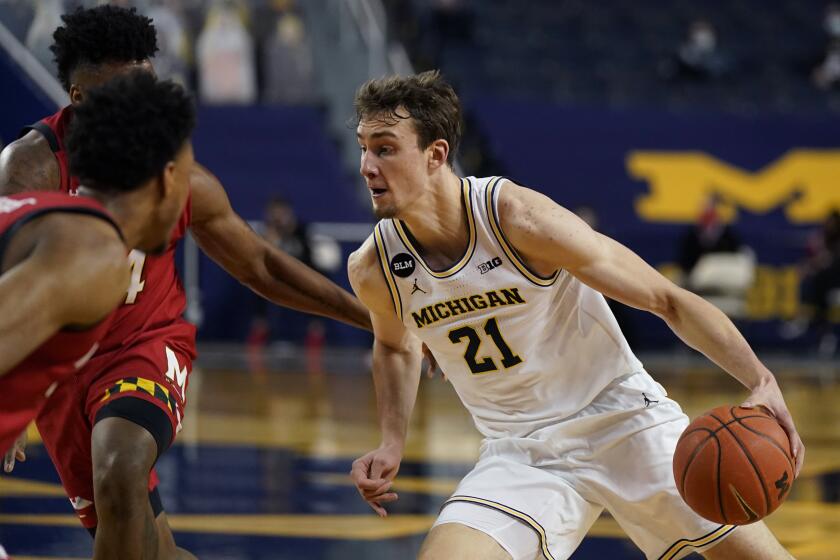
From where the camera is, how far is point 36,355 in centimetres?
312

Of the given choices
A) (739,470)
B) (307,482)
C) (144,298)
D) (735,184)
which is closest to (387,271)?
(144,298)

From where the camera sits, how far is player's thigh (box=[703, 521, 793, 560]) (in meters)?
4.30

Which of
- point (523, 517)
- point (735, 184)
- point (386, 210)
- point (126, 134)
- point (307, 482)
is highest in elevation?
point (126, 134)

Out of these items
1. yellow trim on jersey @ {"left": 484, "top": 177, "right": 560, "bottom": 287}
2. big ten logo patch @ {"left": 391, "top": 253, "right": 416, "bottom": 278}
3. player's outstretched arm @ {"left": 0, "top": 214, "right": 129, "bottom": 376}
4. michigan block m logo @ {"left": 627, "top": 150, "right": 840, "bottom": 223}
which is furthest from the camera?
michigan block m logo @ {"left": 627, "top": 150, "right": 840, "bottom": 223}

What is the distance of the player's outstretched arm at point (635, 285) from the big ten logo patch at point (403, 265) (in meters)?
0.35

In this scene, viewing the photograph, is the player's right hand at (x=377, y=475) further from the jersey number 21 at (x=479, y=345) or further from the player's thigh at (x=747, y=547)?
the player's thigh at (x=747, y=547)

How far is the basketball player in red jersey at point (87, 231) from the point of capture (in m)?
2.93

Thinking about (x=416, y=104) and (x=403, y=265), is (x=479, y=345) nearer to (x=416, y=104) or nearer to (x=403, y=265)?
(x=403, y=265)

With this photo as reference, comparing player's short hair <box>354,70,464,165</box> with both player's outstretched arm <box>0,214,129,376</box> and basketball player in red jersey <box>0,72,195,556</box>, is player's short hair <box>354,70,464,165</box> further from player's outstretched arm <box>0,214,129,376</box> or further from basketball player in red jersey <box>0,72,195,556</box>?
player's outstretched arm <box>0,214,129,376</box>

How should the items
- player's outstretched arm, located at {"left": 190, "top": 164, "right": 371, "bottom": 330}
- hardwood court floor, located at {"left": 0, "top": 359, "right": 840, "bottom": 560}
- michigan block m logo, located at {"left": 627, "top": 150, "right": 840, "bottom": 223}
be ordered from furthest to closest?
michigan block m logo, located at {"left": 627, "top": 150, "right": 840, "bottom": 223}, hardwood court floor, located at {"left": 0, "top": 359, "right": 840, "bottom": 560}, player's outstretched arm, located at {"left": 190, "top": 164, "right": 371, "bottom": 330}

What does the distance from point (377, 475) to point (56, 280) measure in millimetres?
1675

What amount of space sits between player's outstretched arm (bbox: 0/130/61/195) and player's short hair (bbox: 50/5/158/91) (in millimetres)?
306

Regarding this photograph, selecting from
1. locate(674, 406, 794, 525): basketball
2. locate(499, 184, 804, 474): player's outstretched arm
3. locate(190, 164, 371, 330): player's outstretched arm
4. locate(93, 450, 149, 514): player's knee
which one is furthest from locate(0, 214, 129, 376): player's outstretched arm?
locate(674, 406, 794, 525): basketball

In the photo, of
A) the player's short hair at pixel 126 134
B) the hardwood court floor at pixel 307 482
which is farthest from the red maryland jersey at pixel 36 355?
the hardwood court floor at pixel 307 482
